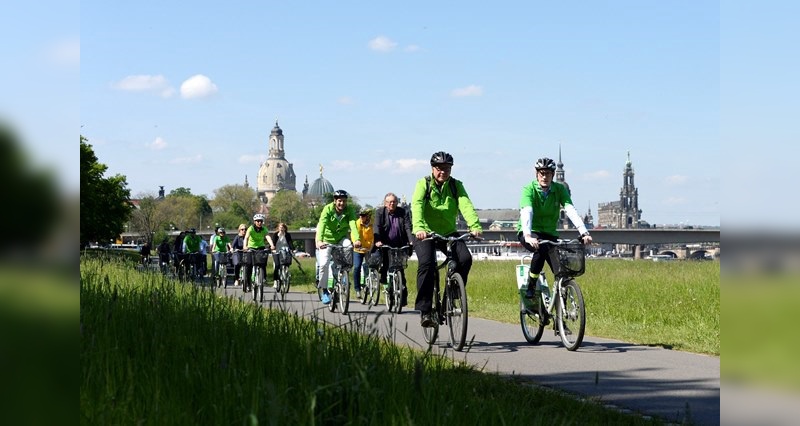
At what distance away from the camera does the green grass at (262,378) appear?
12.1ft

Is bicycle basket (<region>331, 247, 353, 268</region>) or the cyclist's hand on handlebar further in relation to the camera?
bicycle basket (<region>331, 247, 353, 268</region>)

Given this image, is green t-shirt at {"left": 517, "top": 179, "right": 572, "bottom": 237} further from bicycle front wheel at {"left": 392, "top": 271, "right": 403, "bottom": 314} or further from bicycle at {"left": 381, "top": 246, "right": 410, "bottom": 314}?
bicycle front wheel at {"left": 392, "top": 271, "right": 403, "bottom": 314}

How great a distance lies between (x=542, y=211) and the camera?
403 inches

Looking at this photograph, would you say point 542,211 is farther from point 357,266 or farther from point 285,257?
point 285,257

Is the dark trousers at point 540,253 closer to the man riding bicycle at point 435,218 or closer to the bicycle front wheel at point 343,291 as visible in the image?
the man riding bicycle at point 435,218

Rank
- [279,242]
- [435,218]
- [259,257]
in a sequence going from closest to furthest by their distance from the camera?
1. [435,218]
2. [259,257]
3. [279,242]

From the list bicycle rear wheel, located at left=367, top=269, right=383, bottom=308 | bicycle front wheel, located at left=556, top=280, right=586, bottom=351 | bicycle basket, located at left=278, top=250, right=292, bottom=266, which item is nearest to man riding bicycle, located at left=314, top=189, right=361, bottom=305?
bicycle rear wheel, located at left=367, top=269, right=383, bottom=308

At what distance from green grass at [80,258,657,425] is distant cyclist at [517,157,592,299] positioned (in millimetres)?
3095

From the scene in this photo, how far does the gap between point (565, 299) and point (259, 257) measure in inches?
412

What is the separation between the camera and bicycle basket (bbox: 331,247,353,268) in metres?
15.9

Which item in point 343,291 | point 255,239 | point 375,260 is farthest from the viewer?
point 255,239
